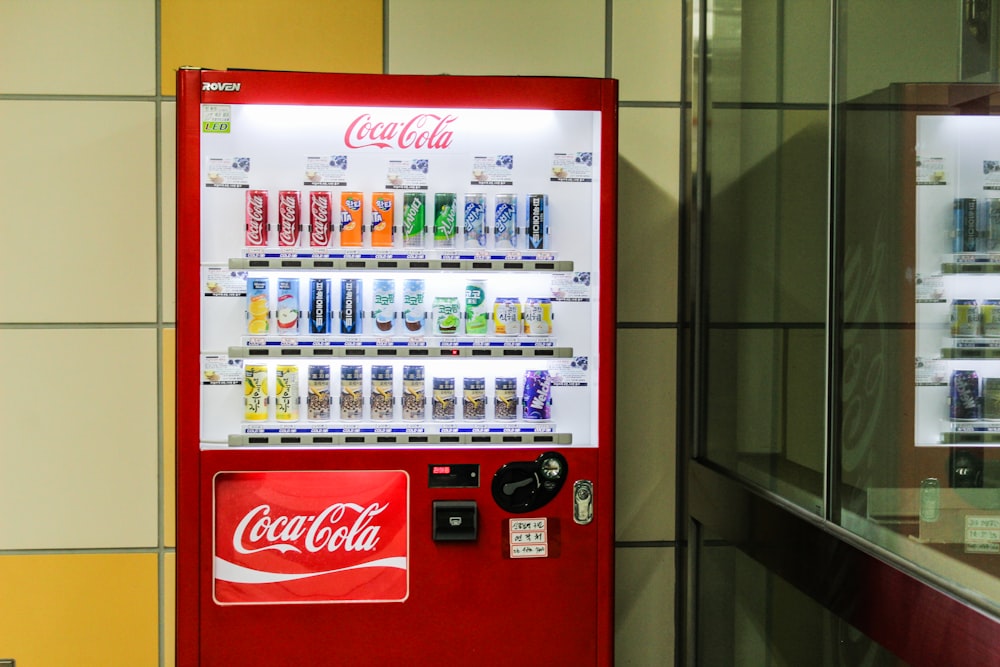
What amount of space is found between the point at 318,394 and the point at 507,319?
1.81ft

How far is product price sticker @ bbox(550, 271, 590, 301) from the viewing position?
2.21 m

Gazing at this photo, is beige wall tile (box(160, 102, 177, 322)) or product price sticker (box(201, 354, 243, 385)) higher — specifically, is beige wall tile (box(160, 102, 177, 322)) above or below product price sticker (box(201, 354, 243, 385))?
above

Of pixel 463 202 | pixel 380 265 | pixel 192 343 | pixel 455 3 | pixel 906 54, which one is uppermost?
pixel 455 3

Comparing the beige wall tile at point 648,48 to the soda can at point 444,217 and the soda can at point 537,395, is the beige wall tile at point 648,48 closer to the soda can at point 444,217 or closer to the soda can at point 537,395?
the soda can at point 444,217

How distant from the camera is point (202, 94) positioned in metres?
2.13

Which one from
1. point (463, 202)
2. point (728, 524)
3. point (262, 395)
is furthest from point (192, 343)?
point (728, 524)

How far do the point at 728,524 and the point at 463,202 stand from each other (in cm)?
122

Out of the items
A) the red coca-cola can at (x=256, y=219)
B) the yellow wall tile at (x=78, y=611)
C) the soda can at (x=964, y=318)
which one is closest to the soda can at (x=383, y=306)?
the red coca-cola can at (x=256, y=219)

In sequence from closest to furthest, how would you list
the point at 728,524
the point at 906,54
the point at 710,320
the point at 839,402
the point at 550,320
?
the point at 906,54 < the point at 839,402 < the point at 550,320 < the point at 728,524 < the point at 710,320

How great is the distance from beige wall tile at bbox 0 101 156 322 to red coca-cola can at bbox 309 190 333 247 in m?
0.77

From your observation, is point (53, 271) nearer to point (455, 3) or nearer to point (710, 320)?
point (455, 3)

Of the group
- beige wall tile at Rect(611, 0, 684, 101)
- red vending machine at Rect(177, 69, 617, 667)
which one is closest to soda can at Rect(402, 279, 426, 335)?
red vending machine at Rect(177, 69, 617, 667)

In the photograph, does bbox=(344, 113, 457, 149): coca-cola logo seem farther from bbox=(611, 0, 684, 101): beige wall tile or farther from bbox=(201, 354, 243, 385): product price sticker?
bbox=(611, 0, 684, 101): beige wall tile

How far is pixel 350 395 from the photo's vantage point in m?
2.19
